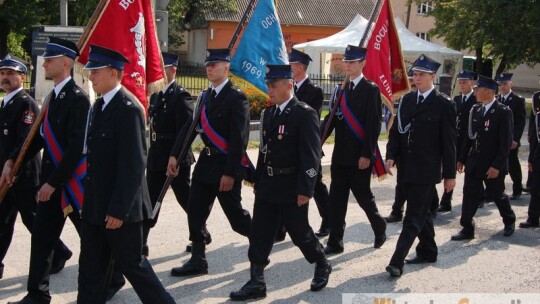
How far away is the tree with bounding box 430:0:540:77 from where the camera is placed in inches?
958

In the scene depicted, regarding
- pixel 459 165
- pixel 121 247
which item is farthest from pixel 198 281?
pixel 459 165

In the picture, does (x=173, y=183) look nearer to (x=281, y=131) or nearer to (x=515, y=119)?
(x=281, y=131)

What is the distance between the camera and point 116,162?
4488 millimetres

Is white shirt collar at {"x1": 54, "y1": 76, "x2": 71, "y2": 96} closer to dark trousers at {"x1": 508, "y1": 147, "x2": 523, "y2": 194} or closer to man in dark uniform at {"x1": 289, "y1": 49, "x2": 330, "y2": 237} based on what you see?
man in dark uniform at {"x1": 289, "y1": 49, "x2": 330, "y2": 237}

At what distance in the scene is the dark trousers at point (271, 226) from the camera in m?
5.64

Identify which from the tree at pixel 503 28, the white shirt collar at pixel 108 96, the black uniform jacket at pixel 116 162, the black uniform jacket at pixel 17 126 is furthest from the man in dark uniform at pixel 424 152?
the tree at pixel 503 28

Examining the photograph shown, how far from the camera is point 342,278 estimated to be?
6.27 m

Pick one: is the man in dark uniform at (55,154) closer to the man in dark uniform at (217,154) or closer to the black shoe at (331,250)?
the man in dark uniform at (217,154)

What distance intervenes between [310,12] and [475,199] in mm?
48818

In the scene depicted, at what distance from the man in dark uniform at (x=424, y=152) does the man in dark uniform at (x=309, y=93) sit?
124 cm

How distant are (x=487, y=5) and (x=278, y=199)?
860 inches

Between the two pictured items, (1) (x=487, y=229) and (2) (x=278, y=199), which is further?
(1) (x=487, y=229)

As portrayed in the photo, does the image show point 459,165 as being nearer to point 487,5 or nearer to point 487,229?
point 487,229

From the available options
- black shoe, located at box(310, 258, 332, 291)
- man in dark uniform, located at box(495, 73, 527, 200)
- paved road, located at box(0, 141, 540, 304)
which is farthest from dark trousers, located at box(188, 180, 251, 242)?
man in dark uniform, located at box(495, 73, 527, 200)
